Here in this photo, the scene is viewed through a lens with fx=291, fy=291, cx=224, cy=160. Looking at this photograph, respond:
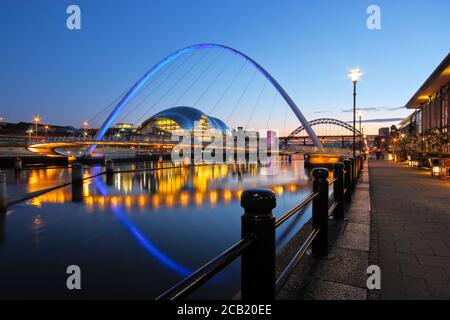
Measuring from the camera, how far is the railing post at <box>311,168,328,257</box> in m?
4.23

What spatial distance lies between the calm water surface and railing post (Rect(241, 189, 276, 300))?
3.13m

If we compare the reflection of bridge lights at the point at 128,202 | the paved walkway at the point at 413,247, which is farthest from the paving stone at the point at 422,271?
the reflection of bridge lights at the point at 128,202

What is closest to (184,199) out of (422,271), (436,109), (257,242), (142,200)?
(142,200)

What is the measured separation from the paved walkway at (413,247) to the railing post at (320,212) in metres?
0.87

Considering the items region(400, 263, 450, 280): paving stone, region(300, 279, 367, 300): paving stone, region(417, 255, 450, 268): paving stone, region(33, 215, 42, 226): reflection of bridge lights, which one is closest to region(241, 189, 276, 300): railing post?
region(300, 279, 367, 300): paving stone

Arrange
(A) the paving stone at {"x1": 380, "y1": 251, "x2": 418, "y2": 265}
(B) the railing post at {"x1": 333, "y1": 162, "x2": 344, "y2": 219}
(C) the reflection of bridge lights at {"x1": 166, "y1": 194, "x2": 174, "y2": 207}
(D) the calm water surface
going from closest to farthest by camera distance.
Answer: (A) the paving stone at {"x1": 380, "y1": 251, "x2": 418, "y2": 265}
(D) the calm water surface
(B) the railing post at {"x1": 333, "y1": 162, "x2": 344, "y2": 219}
(C) the reflection of bridge lights at {"x1": 166, "y1": 194, "x2": 174, "y2": 207}

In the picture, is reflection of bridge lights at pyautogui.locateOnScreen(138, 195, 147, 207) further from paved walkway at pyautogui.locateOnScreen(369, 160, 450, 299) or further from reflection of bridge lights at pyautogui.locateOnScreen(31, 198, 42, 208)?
paved walkway at pyautogui.locateOnScreen(369, 160, 450, 299)

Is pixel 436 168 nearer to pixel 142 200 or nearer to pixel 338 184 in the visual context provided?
pixel 338 184

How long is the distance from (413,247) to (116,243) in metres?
6.44

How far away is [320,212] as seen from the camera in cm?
427

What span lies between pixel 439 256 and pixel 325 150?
139 ft

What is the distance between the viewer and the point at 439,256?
4559 mm
